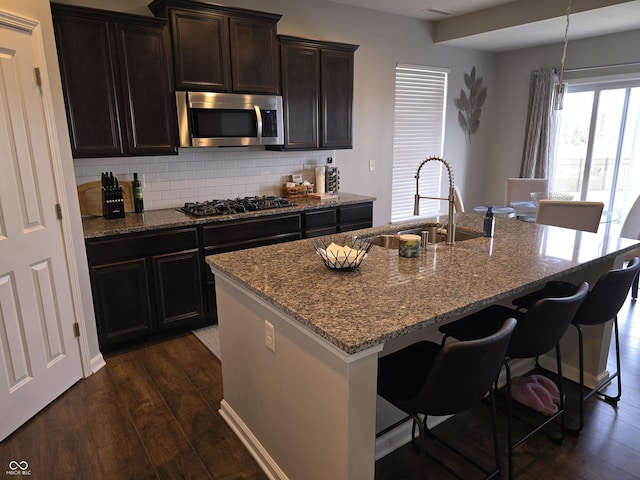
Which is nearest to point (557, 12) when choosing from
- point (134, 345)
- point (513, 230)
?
point (513, 230)

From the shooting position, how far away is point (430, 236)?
113 inches

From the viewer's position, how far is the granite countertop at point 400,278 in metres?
1.44

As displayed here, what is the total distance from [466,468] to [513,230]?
4.91 ft

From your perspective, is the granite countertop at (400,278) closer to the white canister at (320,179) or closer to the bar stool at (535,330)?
the bar stool at (535,330)

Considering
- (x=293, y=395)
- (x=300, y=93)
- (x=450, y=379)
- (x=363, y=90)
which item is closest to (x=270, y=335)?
(x=293, y=395)

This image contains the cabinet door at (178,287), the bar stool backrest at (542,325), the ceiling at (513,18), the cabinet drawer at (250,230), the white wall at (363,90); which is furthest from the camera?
the ceiling at (513,18)

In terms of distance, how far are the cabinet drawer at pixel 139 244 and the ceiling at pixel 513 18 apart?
9.36 ft

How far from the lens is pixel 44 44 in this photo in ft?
7.86

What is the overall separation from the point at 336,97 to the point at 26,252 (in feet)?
9.59

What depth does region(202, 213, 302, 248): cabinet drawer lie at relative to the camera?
3.30 meters

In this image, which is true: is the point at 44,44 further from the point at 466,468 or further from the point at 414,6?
the point at 414,6

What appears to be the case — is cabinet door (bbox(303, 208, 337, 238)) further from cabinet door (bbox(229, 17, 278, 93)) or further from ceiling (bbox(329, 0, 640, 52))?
ceiling (bbox(329, 0, 640, 52))

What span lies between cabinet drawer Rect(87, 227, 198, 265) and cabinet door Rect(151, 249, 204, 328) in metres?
0.06

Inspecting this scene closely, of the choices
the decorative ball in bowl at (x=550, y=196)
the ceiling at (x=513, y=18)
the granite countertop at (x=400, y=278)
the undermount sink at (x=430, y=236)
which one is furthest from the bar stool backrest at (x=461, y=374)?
the ceiling at (x=513, y=18)
